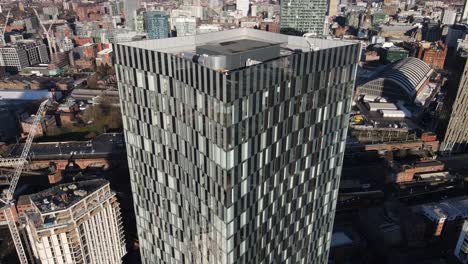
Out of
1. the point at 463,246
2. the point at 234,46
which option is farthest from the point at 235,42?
the point at 463,246

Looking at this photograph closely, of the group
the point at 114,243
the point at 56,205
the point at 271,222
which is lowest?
the point at 114,243

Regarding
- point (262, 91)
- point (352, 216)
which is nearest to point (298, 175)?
point (262, 91)

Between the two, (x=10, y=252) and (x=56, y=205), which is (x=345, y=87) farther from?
(x=10, y=252)

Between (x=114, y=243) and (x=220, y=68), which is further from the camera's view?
(x=114, y=243)

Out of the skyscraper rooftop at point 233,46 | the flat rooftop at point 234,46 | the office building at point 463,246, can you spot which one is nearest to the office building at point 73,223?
the skyscraper rooftop at point 233,46

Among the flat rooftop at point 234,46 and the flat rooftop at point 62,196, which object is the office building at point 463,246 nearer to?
the flat rooftop at point 234,46

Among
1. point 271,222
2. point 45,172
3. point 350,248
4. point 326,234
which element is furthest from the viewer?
point 45,172

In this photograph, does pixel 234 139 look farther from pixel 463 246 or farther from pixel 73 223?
pixel 463 246
